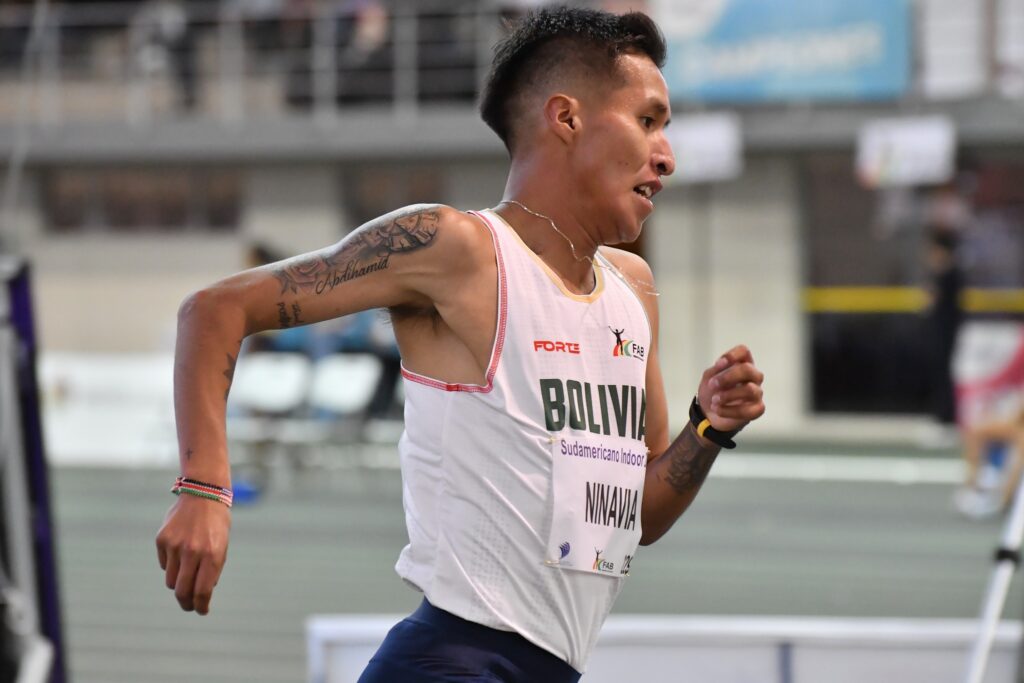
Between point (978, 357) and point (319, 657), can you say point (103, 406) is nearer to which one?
point (978, 357)

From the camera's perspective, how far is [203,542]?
→ 192 centimetres

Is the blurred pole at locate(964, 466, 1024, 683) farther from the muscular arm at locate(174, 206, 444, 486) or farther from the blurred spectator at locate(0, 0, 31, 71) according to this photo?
the blurred spectator at locate(0, 0, 31, 71)

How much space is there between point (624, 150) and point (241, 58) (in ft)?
53.6

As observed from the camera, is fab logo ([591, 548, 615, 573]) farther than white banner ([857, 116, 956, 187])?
No

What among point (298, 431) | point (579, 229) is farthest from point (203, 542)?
point (298, 431)

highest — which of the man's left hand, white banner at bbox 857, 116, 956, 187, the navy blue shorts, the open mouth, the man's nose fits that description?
white banner at bbox 857, 116, 956, 187

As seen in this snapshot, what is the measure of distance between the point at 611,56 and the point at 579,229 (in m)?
0.27

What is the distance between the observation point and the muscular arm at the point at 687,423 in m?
2.32

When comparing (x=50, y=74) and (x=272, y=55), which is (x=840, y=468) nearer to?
(x=272, y=55)

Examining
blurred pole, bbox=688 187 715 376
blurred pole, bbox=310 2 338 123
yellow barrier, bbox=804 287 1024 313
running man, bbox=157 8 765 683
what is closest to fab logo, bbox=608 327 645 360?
running man, bbox=157 8 765 683

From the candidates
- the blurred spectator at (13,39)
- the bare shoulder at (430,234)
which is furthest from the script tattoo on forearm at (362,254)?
the blurred spectator at (13,39)

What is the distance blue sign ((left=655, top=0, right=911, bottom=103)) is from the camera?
14539 millimetres

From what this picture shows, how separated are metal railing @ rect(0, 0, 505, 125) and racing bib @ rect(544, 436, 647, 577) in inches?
539

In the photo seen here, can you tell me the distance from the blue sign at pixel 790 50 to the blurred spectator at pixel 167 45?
601 centimetres
